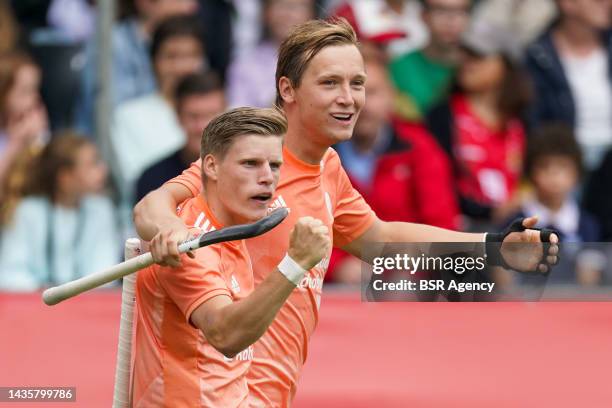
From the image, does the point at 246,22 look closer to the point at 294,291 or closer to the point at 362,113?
the point at 362,113

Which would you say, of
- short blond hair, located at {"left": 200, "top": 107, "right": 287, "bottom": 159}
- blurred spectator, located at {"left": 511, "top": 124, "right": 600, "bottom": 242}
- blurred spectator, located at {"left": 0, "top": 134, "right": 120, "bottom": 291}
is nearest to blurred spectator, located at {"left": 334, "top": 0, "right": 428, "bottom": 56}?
blurred spectator, located at {"left": 511, "top": 124, "right": 600, "bottom": 242}

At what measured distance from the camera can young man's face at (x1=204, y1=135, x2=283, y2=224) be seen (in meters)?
4.41

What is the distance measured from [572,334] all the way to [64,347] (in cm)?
263

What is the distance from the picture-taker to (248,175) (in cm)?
441

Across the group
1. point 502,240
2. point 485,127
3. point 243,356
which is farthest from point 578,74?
point 243,356

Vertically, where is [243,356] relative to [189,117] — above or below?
below

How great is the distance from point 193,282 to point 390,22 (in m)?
5.27

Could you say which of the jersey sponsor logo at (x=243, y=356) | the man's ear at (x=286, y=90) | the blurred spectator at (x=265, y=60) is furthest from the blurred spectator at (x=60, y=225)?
the jersey sponsor logo at (x=243, y=356)

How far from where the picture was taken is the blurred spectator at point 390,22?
9.23 m

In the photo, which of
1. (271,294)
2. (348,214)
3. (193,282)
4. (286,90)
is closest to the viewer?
(271,294)

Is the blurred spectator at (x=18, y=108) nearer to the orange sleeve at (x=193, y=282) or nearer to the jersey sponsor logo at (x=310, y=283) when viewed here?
the jersey sponsor logo at (x=310, y=283)

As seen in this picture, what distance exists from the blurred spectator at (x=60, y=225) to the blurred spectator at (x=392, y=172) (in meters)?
1.36

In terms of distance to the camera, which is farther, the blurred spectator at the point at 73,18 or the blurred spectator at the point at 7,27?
the blurred spectator at the point at 73,18

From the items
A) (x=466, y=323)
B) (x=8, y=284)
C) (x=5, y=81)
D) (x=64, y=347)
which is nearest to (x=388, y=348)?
(x=466, y=323)
